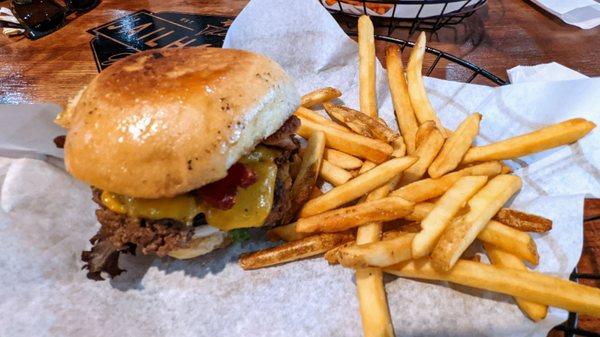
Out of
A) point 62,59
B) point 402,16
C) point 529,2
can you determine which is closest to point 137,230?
point 62,59

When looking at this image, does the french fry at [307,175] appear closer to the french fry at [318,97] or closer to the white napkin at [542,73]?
the french fry at [318,97]

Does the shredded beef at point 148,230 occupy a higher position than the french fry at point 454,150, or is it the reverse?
the french fry at point 454,150

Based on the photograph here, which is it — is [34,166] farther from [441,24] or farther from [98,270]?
[441,24]

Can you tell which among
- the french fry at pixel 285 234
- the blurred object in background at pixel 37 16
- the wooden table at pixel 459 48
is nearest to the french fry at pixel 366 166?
the french fry at pixel 285 234

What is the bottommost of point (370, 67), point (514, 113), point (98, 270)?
point (98, 270)

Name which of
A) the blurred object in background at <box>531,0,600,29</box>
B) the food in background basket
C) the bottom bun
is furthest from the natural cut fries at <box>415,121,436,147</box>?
the blurred object in background at <box>531,0,600,29</box>
